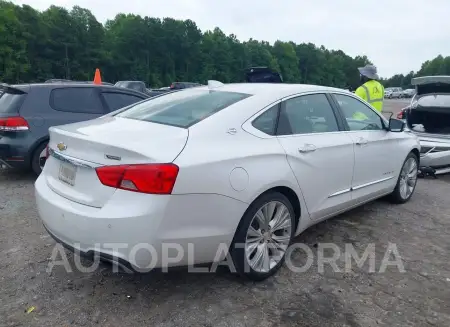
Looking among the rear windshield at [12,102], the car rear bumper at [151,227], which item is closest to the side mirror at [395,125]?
the car rear bumper at [151,227]

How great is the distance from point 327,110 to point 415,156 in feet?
7.08

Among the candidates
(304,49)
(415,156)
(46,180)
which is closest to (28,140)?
(46,180)

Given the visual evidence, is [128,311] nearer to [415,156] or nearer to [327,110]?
[327,110]

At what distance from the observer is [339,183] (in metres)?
3.69

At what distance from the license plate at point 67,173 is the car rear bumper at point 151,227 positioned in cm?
14

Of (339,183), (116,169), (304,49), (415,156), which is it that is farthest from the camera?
(304,49)

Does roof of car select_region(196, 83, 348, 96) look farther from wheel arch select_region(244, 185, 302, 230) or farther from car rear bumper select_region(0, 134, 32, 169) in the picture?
car rear bumper select_region(0, 134, 32, 169)

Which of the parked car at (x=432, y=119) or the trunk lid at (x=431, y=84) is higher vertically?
the trunk lid at (x=431, y=84)

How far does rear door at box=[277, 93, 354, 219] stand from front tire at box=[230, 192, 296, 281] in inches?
11.2

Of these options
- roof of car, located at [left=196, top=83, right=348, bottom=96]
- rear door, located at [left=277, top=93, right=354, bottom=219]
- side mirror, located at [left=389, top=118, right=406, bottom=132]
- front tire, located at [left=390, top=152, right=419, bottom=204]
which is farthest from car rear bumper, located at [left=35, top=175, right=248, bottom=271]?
front tire, located at [left=390, top=152, right=419, bottom=204]

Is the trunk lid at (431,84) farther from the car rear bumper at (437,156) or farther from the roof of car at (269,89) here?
the roof of car at (269,89)

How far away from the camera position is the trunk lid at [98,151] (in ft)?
8.01

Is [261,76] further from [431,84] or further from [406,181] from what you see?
[406,181]

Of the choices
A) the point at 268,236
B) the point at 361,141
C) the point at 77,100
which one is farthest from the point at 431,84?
the point at 77,100
